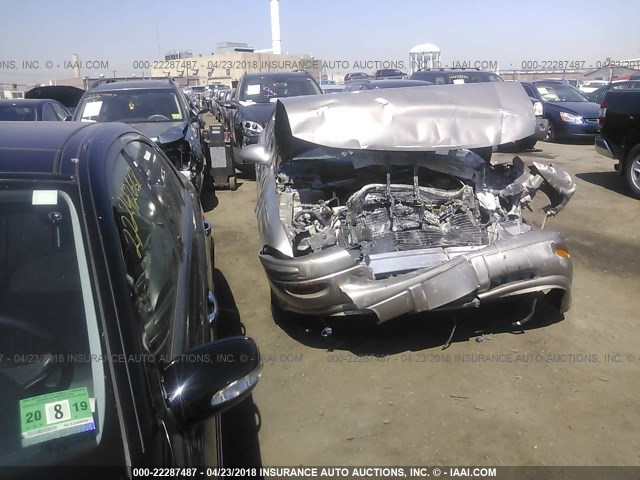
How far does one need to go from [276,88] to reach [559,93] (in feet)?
25.2

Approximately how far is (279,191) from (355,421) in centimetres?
226

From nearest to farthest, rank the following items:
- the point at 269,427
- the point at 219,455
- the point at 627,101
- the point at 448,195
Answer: the point at 219,455 < the point at 269,427 < the point at 448,195 < the point at 627,101

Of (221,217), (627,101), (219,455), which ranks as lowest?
(221,217)

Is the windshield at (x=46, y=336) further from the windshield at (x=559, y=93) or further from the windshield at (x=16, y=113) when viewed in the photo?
Answer: the windshield at (x=559, y=93)

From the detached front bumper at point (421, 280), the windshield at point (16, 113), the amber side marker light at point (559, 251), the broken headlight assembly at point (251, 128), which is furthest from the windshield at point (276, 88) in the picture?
the amber side marker light at point (559, 251)

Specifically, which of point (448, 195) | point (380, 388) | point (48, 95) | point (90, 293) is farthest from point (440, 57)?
point (90, 293)

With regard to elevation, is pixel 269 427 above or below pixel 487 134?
below

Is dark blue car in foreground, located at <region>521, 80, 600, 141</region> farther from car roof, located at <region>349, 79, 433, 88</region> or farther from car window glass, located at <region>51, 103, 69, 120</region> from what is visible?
car window glass, located at <region>51, 103, 69, 120</region>

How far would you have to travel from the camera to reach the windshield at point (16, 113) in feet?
24.0

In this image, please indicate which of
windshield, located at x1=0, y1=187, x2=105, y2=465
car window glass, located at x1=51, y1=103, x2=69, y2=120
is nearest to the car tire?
windshield, located at x1=0, y1=187, x2=105, y2=465

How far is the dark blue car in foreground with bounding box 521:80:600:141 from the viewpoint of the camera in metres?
11.8

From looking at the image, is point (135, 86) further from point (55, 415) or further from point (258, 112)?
point (55, 415)

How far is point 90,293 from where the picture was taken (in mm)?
1418

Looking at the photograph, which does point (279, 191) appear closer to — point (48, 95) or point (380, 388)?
point (380, 388)
